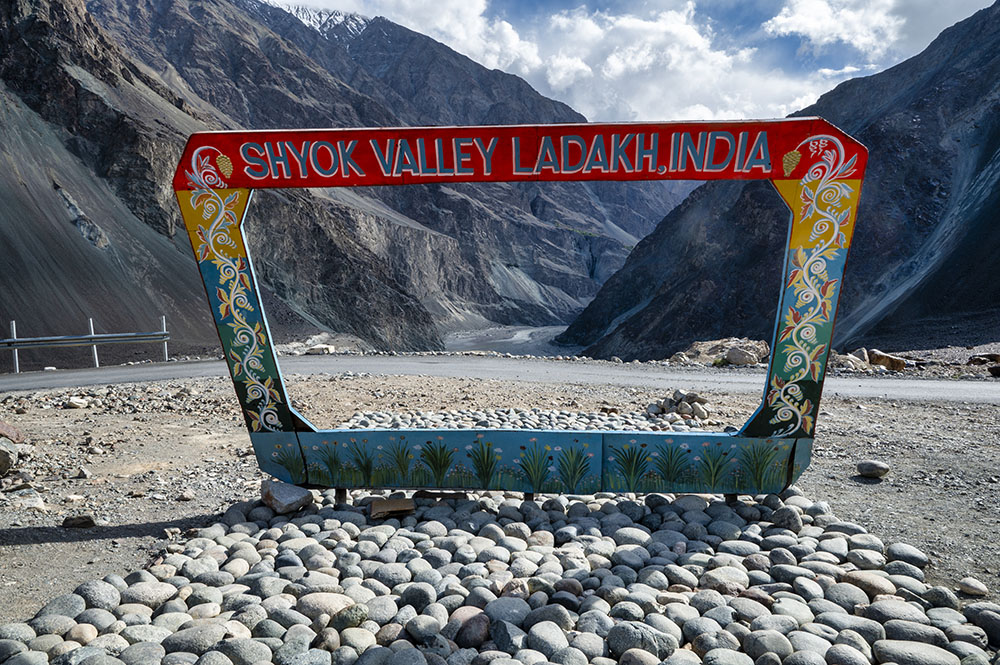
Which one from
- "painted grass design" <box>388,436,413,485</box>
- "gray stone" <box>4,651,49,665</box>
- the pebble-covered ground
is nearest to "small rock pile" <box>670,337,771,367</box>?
the pebble-covered ground

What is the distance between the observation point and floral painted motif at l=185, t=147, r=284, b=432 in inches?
194

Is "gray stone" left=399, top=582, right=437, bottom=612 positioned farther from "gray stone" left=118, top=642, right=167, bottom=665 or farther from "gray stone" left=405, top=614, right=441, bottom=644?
"gray stone" left=118, top=642, right=167, bottom=665

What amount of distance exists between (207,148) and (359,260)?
137 feet

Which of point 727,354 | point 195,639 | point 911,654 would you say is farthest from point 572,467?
point 727,354

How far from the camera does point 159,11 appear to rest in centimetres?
8775

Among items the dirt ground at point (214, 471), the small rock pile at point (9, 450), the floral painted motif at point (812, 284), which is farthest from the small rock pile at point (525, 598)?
the small rock pile at point (9, 450)

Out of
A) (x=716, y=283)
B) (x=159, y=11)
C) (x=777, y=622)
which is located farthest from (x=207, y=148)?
(x=159, y=11)

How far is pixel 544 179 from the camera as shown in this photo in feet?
15.7

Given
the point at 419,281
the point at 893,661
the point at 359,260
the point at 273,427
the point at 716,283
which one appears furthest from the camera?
the point at 419,281

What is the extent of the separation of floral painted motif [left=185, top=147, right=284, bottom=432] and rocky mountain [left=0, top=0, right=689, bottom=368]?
19.4m

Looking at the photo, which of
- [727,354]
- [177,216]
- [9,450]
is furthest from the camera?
[177,216]

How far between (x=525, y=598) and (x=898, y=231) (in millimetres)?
37649

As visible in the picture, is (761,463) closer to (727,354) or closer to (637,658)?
(637,658)

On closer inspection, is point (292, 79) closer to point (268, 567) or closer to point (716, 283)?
point (716, 283)
